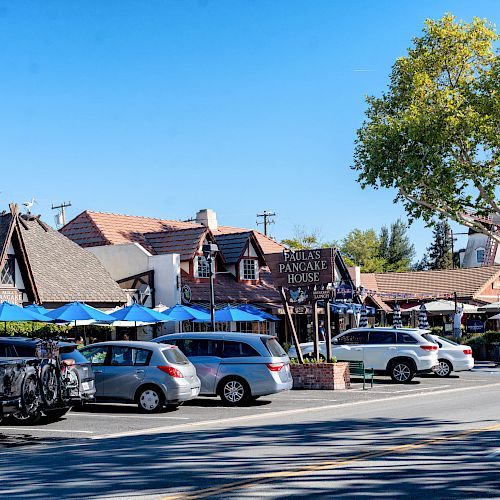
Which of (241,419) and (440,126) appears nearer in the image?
(241,419)

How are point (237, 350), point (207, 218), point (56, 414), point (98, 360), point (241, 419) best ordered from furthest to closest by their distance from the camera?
point (207, 218) → point (237, 350) → point (98, 360) → point (56, 414) → point (241, 419)

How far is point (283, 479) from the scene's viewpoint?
400 inches

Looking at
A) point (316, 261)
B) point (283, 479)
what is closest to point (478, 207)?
point (316, 261)

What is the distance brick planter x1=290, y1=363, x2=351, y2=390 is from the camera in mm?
25578

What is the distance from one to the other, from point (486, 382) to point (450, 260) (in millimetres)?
78688

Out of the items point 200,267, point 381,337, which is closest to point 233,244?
point 200,267

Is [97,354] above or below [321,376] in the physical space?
above

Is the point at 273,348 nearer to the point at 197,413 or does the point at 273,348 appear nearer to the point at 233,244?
the point at 197,413

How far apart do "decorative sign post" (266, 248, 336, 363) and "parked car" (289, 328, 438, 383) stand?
220cm

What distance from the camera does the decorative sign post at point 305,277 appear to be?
26.5 metres

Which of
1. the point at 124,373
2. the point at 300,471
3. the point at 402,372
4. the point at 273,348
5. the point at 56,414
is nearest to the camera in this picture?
the point at 300,471

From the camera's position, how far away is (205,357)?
21.4 meters

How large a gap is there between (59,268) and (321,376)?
15036 mm

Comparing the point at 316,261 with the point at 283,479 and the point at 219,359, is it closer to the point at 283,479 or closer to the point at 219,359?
the point at 219,359
